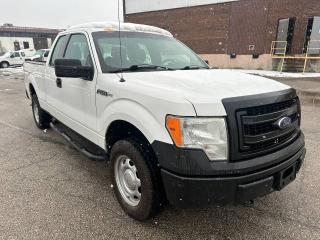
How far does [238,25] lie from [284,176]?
865 inches

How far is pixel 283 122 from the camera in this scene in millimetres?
2445

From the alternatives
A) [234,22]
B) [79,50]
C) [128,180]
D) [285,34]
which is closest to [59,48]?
[79,50]

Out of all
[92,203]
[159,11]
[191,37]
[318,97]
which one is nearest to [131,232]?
[92,203]

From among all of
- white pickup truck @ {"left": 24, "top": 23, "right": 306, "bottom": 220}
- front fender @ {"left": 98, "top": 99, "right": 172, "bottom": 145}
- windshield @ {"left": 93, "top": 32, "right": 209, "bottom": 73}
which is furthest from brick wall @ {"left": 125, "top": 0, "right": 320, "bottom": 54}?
front fender @ {"left": 98, "top": 99, "right": 172, "bottom": 145}

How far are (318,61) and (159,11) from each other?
1503 centimetres

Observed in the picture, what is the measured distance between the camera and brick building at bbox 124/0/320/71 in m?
19.0

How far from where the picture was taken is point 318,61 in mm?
18578

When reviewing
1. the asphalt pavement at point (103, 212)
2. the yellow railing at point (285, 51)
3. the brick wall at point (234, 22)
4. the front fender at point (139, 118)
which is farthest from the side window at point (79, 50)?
the brick wall at point (234, 22)

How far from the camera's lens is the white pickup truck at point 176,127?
2.14 meters

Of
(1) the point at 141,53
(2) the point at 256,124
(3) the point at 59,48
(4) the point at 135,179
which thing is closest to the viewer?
(2) the point at 256,124

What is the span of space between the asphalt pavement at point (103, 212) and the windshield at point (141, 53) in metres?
1.53

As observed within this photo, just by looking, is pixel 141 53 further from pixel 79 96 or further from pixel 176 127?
pixel 176 127

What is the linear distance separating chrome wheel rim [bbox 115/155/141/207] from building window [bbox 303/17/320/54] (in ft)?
64.0

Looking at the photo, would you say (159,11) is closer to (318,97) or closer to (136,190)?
(318,97)
